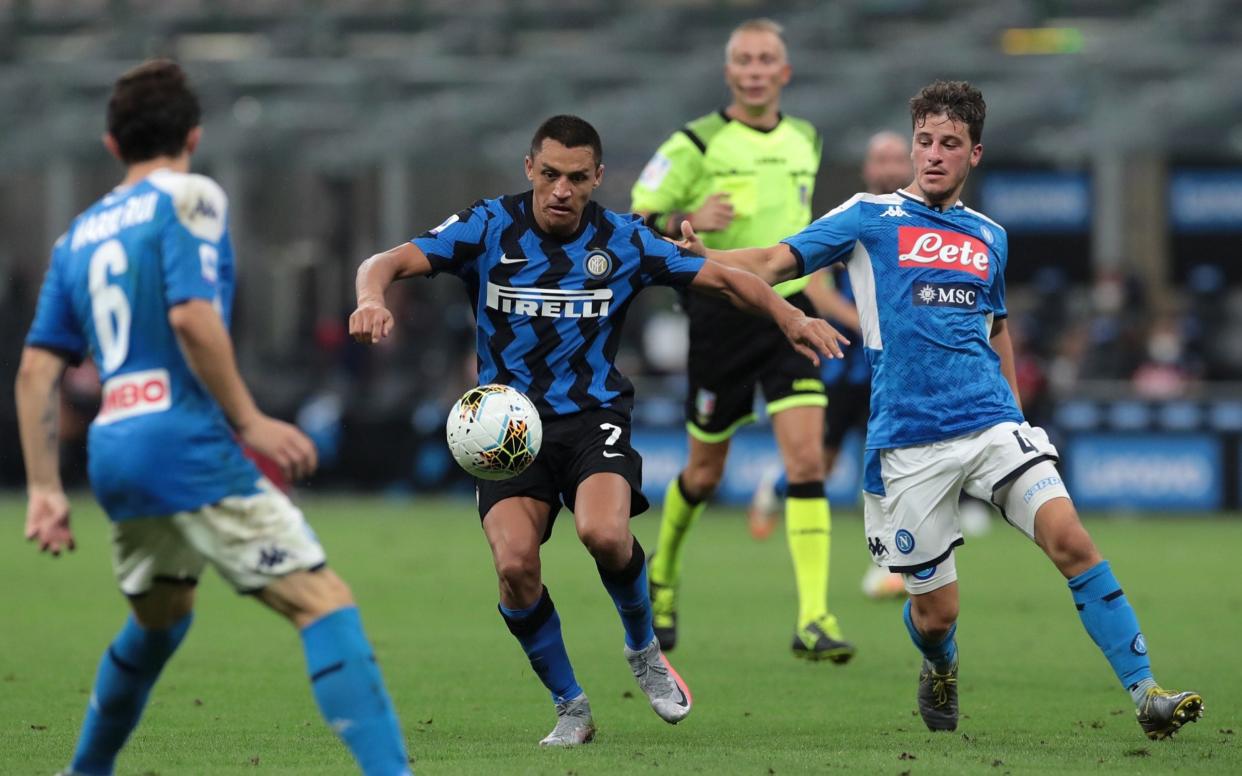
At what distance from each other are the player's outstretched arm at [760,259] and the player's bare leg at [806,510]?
7.99ft

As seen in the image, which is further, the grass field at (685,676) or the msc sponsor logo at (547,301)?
the msc sponsor logo at (547,301)

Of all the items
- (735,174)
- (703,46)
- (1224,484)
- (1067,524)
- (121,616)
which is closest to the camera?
(1067,524)

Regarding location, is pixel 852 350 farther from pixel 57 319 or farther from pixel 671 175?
pixel 57 319

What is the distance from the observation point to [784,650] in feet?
31.6

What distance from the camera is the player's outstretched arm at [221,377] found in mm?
4977

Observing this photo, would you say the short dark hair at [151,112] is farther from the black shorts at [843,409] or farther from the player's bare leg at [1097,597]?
the black shorts at [843,409]

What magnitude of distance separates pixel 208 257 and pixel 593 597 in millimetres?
7130

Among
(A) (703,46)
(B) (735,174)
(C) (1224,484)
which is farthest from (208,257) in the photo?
(A) (703,46)

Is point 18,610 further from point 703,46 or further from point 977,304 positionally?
point 703,46

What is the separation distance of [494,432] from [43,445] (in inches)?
70.2

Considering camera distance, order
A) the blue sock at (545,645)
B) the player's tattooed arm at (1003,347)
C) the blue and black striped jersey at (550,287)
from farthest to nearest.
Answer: the player's tattooed arm at (1003,347) < the blue and black striped jersey at (550,287) < the blue sock at (545,645)

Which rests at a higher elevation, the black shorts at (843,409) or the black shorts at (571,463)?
the black shorts at (571,463)

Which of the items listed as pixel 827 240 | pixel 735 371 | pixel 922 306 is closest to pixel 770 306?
pixel 827 240

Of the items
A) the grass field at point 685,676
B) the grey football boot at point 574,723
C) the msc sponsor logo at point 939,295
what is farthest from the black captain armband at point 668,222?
the grey football boot at point 574,723
